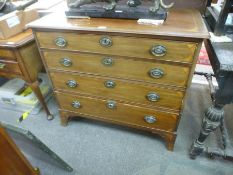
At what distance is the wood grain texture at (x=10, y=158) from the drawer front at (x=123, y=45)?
0.65 metres

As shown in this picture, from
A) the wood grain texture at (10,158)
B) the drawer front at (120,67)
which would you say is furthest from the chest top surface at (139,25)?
the wood grain texture at (10,158)

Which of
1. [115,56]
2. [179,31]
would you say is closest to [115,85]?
[115,56]

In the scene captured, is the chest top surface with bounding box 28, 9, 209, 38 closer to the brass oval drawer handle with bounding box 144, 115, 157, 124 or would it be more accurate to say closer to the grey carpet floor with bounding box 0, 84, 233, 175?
the brass oval drawer handle with bounding box 144, 115, 157, 124

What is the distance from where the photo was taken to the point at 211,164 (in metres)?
1.47

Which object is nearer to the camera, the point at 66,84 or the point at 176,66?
the point at 176,66

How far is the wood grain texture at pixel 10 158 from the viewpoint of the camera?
851 mm

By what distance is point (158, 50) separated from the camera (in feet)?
3.58

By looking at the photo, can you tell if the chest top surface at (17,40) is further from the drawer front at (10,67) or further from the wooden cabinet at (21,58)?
the drawer front at (10,67)

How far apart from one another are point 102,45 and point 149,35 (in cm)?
29

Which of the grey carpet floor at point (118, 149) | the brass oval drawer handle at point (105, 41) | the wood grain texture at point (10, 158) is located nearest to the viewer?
the wood grain texture at point (10, 158)

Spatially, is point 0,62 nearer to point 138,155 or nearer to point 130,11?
point 130,11

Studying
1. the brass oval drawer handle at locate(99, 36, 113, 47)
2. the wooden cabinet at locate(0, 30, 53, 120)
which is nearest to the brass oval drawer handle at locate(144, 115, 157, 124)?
the brass oval drawer handle at locate(99, 36, 113, 47)

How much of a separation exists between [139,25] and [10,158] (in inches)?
37.9

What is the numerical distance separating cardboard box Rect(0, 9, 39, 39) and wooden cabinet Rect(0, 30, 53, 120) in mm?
38
